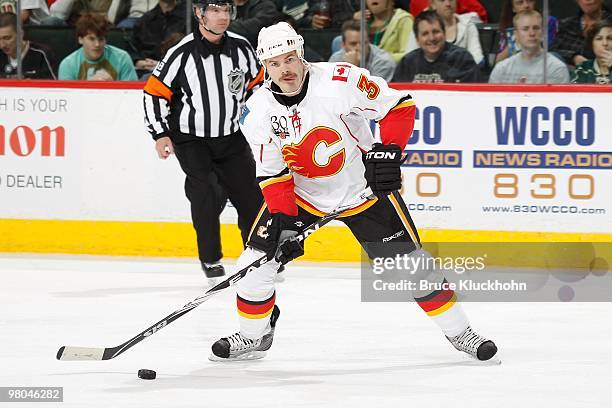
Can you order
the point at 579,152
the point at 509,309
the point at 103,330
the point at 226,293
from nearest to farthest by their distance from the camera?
the point at 103,330
the point at 509,309
the point at 226,293
the point at 579,152

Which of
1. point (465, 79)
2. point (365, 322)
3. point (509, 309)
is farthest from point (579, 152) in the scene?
point (365, 322)

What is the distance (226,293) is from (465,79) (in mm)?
1566

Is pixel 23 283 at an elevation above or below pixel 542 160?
below

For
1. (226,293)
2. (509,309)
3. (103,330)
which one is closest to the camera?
(103,330)

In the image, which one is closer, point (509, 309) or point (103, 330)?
point (103, 330)

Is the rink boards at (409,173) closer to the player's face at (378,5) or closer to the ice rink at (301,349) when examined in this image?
the player's face at (378,5)

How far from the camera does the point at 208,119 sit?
5.67 m

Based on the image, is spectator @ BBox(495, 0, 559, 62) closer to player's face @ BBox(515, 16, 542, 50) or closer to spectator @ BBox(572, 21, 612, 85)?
player's face @ BBox(515, 16, 542, 50)

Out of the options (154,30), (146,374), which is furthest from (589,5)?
(146,374)

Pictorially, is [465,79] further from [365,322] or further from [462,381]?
[462,381]

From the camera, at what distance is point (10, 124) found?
21.8 feet

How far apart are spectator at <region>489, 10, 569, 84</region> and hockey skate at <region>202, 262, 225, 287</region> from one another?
1538 millimetres

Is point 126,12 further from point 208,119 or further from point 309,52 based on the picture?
point 208,119

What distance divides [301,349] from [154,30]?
271 centimetres
